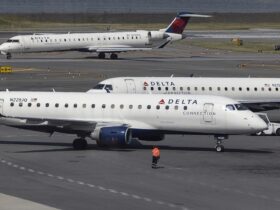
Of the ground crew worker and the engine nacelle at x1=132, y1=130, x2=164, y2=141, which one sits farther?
the engine nacelle at x1=132, y1=130, x2=164, y2=141

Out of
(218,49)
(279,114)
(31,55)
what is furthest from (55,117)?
(218,49)

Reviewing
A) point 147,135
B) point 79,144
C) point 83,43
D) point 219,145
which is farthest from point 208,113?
point 83,43

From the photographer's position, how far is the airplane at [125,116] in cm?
5169

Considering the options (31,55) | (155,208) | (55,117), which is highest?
(31,55)

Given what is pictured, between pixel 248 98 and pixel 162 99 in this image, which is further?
pixel 248 98

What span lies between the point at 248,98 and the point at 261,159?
2018 centimetres

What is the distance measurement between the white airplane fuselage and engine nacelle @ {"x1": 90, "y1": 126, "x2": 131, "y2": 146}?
71cm

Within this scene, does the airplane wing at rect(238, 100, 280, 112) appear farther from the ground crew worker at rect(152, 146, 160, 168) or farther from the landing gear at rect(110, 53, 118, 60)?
the landing gear at rect(110, 53, 118, 60)

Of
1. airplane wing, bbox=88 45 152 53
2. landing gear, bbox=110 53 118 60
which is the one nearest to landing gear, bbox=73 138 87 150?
airplane wing, bbox=88 45 152 53

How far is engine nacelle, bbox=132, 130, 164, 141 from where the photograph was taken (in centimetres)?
5297

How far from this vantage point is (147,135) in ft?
174

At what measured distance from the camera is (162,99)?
53281 mm

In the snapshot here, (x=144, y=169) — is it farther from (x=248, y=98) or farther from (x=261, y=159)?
(x=248, y=98)

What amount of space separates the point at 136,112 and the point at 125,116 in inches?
26.5
